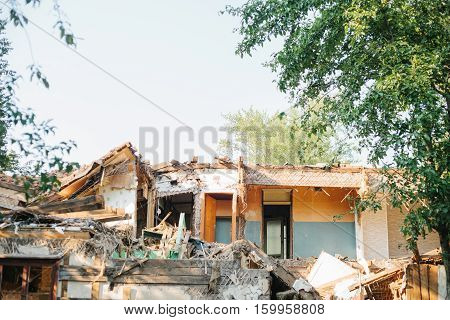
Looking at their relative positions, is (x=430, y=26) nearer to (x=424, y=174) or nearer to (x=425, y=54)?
(x=425, y=54)

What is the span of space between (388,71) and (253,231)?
923 cm

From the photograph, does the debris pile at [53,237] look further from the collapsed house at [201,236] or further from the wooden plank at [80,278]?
the wooden plank at [80,278]

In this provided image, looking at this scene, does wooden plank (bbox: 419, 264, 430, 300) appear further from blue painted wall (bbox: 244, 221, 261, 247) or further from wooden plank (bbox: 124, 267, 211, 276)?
blue painted wall (bbox: 244, 221, 261, 247)

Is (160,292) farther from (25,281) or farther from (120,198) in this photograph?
(120,198)

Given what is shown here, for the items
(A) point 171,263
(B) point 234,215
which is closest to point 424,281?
(B) point 234,215

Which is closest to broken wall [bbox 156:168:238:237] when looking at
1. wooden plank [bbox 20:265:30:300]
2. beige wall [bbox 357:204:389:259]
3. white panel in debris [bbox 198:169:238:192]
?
white panel in debris [bbox 198:169:238:192]

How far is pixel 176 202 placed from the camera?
1930 cm

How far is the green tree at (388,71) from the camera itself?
934cm

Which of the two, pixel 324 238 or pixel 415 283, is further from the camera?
pixel 324 238

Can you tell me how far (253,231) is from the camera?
17859 millimetres

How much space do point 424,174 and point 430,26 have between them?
3.35 m

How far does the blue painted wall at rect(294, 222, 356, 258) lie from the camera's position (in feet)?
57.5

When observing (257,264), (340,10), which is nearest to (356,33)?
(340,10)

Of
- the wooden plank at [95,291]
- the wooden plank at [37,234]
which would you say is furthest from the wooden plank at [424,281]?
the wooden plank at [37,234]
